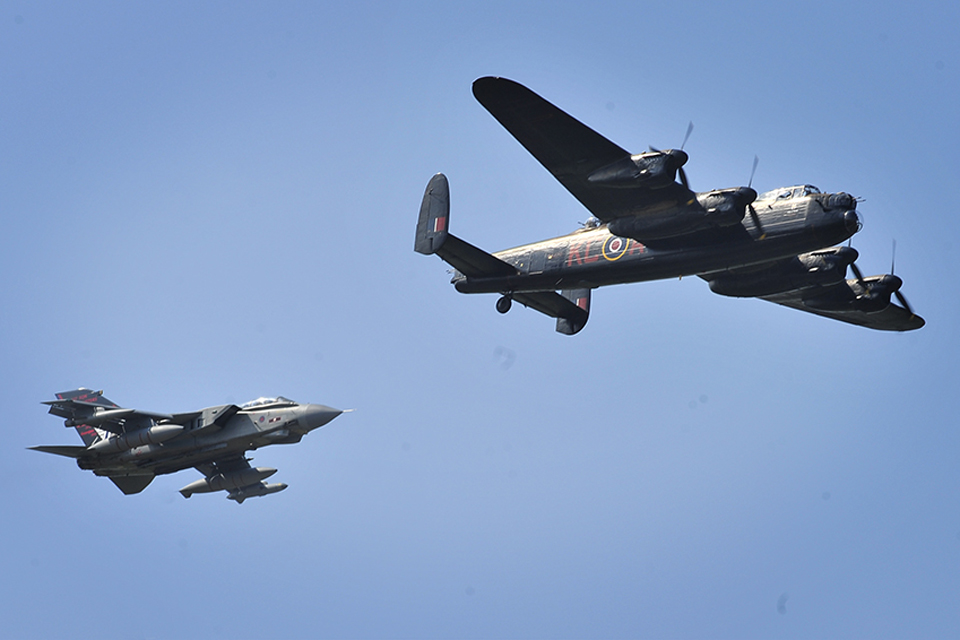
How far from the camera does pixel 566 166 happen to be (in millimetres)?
34875

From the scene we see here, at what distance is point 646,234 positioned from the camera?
34.9 meters

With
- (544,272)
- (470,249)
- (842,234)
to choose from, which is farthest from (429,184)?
(842,234)

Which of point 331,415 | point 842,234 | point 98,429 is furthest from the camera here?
point 98,429

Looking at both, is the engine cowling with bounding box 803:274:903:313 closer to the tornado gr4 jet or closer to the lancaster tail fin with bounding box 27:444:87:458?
the tornado gr4 jet

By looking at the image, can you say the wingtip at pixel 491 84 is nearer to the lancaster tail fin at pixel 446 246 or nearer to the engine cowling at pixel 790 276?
the lancaster tail fin at pixel 446 246

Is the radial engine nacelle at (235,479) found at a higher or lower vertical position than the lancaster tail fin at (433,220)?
lower

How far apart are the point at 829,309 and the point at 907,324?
14.5 feet

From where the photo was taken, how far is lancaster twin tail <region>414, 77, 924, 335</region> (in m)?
33.2

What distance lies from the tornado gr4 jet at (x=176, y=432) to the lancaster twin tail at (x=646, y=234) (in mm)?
9365

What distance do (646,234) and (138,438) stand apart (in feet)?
75.1

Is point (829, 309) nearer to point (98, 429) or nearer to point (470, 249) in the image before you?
point (470, 249)

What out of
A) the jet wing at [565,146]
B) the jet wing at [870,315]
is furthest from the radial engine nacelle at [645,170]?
the jet wing at [870,315]

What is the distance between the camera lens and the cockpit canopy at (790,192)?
3378 centimetres

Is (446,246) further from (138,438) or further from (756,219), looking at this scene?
(138,438)
